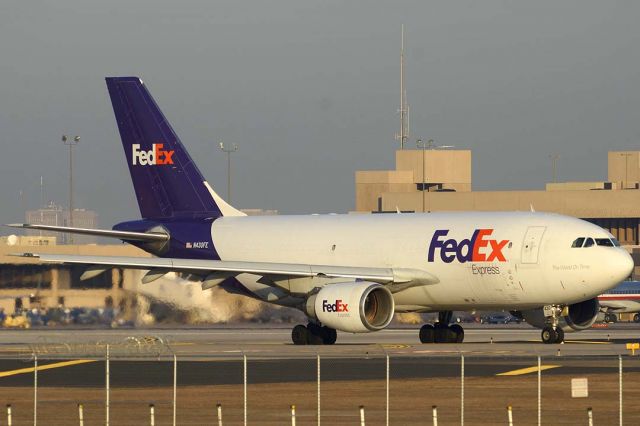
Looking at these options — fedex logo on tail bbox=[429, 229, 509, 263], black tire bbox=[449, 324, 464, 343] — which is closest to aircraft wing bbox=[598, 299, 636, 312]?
black tire bbox=[449, 324, 464, 343]

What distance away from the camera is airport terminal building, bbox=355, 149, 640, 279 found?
15825cm

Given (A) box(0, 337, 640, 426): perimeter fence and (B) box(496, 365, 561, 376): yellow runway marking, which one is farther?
(B) box(496, 365, 561, 376): yellow runway marking

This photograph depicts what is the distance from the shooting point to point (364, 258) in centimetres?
5666

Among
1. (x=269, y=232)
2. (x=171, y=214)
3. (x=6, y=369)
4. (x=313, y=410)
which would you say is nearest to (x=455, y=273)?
(x=269, y=232)

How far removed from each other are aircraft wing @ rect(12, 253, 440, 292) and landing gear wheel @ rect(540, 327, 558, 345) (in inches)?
174

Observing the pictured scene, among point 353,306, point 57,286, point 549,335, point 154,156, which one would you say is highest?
point 154,156

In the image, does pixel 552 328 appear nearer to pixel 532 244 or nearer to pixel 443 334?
pixel 532 244

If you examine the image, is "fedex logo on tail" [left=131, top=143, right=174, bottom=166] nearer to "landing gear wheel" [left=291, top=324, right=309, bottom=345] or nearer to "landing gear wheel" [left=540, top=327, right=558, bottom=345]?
"landing gear wheel" [left=291, top=324, right=309, bottom=345]

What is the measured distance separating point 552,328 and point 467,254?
394 cm

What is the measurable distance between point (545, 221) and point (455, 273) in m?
3.72

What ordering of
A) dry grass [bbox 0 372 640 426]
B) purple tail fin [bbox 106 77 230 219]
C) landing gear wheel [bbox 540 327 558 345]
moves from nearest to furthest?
dry grass [bbox 0 372 640 426] → landing gear wheel [bbox 540 327 558 345] → purple tail fin [bbox 106 77 230 219]

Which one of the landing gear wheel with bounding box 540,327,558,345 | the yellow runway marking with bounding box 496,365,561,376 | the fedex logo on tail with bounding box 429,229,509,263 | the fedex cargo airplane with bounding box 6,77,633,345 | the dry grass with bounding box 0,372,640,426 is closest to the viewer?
the dry grass with bounding box 0,372,640,426

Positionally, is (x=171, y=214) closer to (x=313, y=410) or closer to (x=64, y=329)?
(x=64, y=329)

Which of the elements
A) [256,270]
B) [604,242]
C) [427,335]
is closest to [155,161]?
[256,270]
